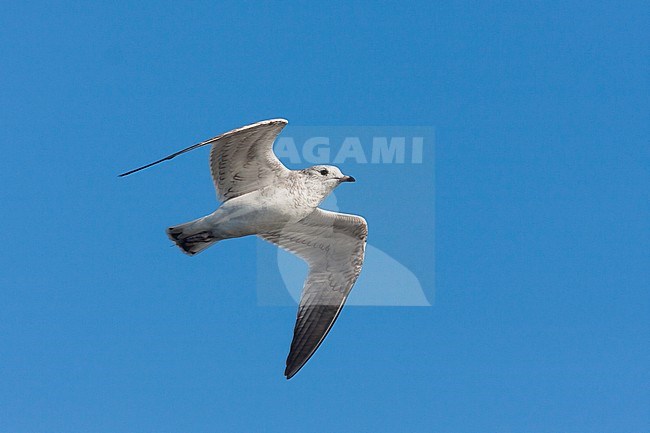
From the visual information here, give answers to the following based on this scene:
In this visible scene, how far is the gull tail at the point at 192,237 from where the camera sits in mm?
12899

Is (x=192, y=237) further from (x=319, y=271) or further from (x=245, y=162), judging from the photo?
(x=319, y=271)

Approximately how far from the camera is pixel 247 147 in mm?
12445

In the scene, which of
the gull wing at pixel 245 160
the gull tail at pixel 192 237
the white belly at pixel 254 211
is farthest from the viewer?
the gull tail at pixel 192 237

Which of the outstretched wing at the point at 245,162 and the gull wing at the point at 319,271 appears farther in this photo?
the gull wing at the point at 319,271

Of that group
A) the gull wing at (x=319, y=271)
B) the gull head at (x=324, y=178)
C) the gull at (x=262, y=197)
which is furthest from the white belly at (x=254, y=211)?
the gull wing at (x=319, y=271)

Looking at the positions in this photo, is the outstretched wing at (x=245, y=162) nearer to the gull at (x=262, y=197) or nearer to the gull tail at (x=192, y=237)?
the gull at (x=262, y=197)

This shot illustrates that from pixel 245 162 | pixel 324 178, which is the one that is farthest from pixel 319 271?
pixel 245 162

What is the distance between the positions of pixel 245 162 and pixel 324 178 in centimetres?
96

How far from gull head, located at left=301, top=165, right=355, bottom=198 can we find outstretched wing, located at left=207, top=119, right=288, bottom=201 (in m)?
0.31

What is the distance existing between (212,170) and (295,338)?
2.89 metres

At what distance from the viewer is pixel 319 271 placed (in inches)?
574

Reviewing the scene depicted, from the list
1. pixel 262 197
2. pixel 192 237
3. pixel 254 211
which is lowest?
pixel 192 237

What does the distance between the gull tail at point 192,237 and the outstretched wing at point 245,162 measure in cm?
46

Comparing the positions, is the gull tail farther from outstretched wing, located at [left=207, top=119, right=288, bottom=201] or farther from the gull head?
the gull head
